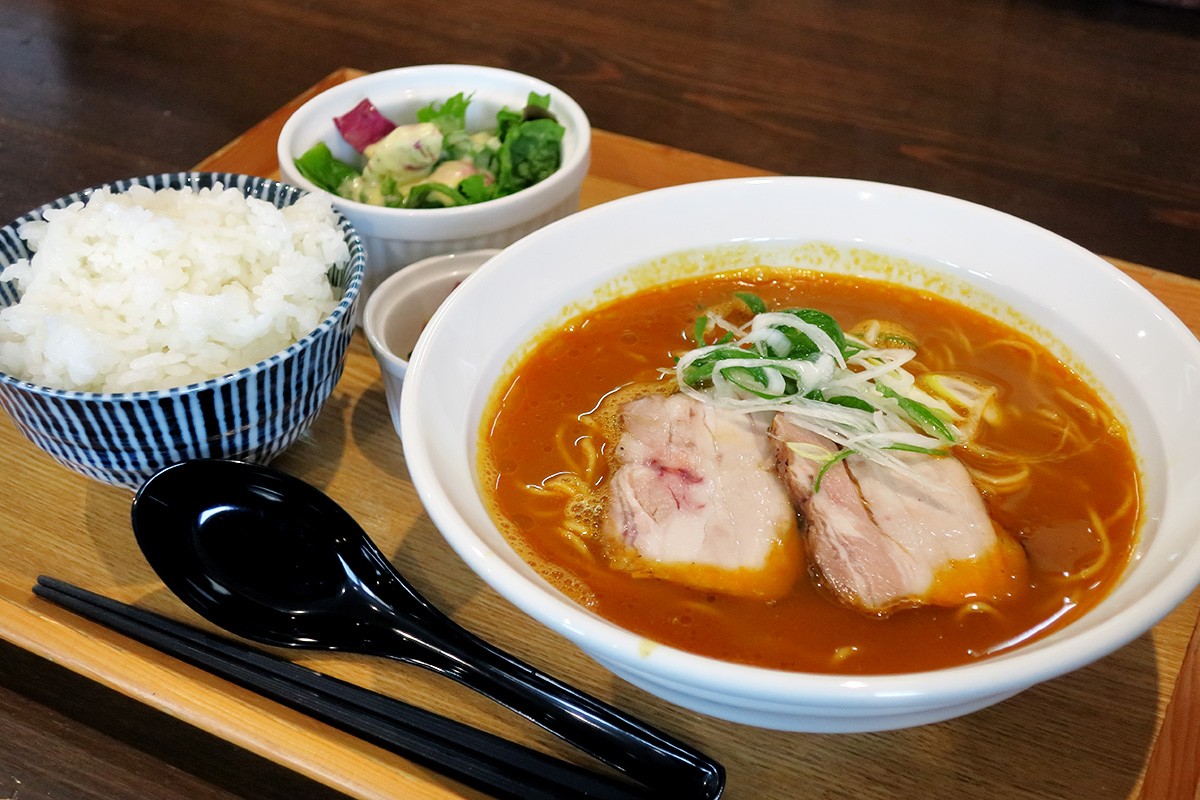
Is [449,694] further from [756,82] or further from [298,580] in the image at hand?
[756,82]

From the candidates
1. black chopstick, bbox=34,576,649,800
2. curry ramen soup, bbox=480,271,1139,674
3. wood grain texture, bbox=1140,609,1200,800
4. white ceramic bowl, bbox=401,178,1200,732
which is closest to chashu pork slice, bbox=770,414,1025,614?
curry ramen soup, bbox=480,271,1139,674

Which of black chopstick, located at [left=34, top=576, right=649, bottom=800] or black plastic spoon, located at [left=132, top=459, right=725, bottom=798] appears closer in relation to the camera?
black chopstick, located at [left=34, top=576, right=649, bottom=800]

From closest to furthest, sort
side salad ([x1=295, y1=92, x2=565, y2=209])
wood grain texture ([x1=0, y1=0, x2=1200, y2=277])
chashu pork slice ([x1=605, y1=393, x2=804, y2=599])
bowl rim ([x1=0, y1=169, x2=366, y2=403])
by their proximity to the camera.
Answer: chashu pork slice ([x1=605, y1=393, x2=804, y2=599])
bowl rim ([x1=0, y1=169, x2=366, y2=403])
side salad ([x1=295, y1=92, x2=565, y2=209])
wood grain texture ([x1=0, y1=0, x2=1200, y2=277])

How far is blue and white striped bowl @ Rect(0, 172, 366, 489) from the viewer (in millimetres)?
1598

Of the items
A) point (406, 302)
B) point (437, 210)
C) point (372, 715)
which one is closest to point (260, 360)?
point (406, 302)

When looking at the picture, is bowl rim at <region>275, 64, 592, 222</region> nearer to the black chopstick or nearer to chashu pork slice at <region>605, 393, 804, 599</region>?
chashu pork slice at <region>605, 393, 804, 599</region>

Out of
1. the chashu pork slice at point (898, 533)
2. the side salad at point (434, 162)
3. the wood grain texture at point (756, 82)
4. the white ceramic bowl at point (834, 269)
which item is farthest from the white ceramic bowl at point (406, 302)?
the wood grain texture at point (756, 82)

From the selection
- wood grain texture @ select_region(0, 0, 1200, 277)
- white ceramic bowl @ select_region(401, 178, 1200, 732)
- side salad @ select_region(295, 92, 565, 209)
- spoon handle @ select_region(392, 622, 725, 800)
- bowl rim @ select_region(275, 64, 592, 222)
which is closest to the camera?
white ceramic bowl @ select_region(401, 178, 1200, 732)

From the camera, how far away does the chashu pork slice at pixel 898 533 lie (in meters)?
1.44

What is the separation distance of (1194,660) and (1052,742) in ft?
1.05

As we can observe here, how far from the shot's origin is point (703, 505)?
5.03ft

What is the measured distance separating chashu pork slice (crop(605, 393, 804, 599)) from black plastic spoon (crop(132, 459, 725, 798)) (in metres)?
0.25

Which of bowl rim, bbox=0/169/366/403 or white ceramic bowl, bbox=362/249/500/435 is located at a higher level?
bowl rim, bbox=0/169/366/403

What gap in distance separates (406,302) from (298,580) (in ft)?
2.26
